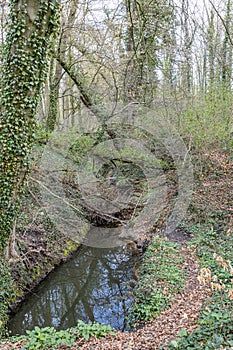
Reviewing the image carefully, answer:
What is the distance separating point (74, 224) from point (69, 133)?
10.7ft

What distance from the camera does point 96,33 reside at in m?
9.01

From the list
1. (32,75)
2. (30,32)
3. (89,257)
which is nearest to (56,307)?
(89,257)

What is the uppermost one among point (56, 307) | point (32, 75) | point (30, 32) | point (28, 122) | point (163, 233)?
point (30, 32)

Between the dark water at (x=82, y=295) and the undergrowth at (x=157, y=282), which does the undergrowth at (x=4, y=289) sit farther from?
the undergrowth at (x=157, y=282)

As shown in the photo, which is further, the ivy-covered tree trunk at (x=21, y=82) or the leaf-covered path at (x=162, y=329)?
the leaf-covered path at (x=162, y=329)

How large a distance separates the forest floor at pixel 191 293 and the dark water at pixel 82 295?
107 cm

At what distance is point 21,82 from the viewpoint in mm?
3666

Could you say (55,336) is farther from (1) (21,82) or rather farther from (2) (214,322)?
(1) (21,82)

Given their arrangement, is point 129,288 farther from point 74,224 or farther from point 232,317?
point 232,317

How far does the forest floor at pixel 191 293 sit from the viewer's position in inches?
177

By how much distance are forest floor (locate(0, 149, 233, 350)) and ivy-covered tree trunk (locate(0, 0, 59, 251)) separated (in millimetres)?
2720

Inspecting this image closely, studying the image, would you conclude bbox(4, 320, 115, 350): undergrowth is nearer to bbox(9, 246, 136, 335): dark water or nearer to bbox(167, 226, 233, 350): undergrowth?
bbox(9, 246, 136, 335): dark water

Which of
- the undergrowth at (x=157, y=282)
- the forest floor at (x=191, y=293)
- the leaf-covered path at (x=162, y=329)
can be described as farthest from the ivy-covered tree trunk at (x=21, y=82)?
the undergrowth at (x=157, y=282)

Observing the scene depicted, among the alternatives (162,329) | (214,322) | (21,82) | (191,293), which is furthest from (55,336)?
(21,82)
